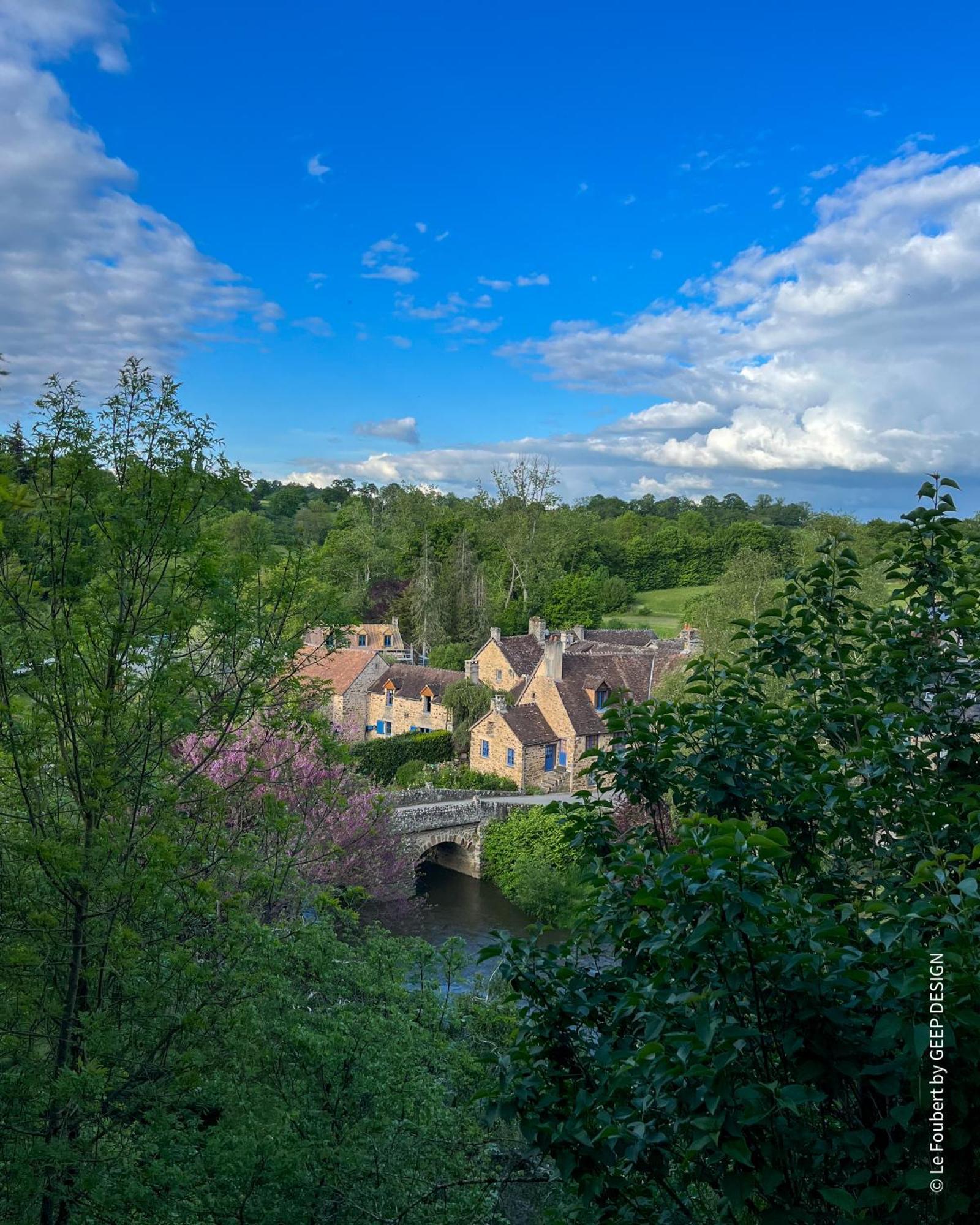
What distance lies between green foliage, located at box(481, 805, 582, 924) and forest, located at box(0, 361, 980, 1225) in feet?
55.2

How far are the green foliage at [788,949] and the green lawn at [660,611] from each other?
60040 mm

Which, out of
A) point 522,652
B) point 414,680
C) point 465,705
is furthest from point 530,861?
point 414,680

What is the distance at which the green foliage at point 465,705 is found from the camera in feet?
127

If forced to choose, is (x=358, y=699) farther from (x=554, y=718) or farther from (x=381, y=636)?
(x=554, y=718)

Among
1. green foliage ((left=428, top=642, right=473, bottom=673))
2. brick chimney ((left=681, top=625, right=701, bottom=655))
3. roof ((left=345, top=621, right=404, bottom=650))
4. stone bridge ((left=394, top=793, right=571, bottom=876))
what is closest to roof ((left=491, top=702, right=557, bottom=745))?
stone bridge ((left=394, top=793, right=571, bottom=876))

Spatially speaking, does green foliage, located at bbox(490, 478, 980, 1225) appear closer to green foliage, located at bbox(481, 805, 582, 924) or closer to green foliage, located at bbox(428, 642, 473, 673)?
green foliage, located at bbox(481, 805, 582, 924)

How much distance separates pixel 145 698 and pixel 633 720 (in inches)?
160

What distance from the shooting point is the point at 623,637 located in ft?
163

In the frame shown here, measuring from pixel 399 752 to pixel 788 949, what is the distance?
117 ft

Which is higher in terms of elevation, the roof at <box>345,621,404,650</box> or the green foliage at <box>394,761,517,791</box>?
the roof at <box>345,621,404,650</box>

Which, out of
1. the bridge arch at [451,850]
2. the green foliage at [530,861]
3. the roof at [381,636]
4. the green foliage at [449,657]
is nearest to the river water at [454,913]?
the bridge arch at [451,850]

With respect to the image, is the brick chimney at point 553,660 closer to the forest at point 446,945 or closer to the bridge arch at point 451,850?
the bridge arch at point 451,850

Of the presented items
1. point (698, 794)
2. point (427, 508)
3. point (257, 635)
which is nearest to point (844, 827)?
point (698, 794)

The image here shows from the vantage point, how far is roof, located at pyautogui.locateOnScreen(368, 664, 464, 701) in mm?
41031
